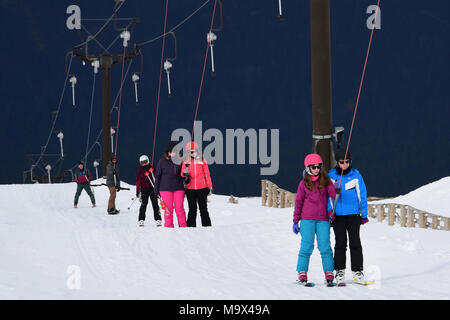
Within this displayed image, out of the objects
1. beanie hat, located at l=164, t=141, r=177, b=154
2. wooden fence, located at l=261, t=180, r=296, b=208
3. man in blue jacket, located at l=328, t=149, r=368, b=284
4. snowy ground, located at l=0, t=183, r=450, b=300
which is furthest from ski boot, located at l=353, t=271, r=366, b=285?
wooden fence, located at l=261, t=180, r=296, b=208

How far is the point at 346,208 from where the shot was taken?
6559mm

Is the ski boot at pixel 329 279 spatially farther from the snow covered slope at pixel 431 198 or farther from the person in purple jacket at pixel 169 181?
the snow covered slope at pixel 431 198

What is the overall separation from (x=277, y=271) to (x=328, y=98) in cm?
324

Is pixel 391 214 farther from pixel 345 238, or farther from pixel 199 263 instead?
pixel 345 238

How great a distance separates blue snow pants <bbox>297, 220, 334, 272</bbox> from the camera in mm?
6453

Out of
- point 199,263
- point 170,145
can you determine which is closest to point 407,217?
point 170,145

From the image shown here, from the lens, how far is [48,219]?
49.0ft

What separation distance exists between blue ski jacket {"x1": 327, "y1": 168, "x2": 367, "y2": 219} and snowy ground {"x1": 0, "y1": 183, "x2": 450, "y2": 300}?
798 mm

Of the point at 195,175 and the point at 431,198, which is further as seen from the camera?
the point at 431,198

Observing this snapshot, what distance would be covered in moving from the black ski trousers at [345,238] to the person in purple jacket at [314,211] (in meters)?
0.15

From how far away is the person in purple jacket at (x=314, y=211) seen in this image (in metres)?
6.39

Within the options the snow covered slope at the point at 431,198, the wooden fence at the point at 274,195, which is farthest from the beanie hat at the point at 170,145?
the snow covered slope at the point at 431,198

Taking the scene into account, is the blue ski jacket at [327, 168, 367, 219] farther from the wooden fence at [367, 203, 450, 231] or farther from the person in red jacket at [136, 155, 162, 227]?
the wooden fence at [367, 203, 450, 231]

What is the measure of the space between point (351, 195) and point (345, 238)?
50cm
